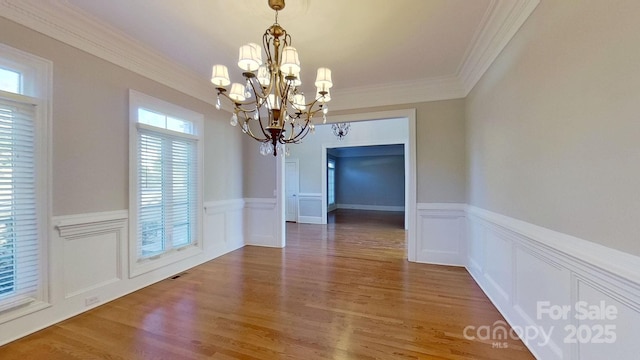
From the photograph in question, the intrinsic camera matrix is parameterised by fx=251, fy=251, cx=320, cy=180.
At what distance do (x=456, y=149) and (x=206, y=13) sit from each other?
3642mm

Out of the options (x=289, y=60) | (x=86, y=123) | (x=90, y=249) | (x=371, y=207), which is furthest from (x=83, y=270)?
(x=371, y=207)

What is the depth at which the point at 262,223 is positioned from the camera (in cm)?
502

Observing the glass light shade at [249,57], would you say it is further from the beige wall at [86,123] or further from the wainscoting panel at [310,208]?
the wainscoting panel at [310,208]

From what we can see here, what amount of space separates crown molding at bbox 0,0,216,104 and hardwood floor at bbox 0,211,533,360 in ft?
8.75

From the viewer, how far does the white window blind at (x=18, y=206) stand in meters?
2.05

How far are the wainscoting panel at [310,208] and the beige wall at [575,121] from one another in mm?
5704

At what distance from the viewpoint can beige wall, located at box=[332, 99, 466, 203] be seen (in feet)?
12.5

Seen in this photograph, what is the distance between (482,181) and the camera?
9.96 ft

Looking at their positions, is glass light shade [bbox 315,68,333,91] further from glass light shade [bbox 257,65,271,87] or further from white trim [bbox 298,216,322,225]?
white trim [bbox 298,216,322,225]

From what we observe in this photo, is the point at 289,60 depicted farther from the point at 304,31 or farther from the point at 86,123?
the point at 86,123

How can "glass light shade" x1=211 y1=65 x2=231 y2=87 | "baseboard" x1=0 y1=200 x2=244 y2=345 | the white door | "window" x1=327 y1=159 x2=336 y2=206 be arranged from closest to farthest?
"glass light shade" x1=211 y1=65 x2=231 y2=87
"baseboard" x1=0 y1=200 x2=244 y2=345
the white door
"window" x1=327 y1=159 x2=336 y2=206

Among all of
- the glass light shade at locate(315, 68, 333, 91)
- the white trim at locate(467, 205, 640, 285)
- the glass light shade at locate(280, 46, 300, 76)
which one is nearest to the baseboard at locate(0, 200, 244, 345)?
the glass light shade at locate(280, 46, 300, 76)

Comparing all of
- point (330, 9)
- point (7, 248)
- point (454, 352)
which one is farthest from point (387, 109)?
point (7, 248)

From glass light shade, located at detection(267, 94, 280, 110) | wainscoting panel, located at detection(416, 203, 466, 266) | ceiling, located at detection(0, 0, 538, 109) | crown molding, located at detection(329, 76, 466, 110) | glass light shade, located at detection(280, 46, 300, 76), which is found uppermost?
ceiling, located at detection(0, 0, 538, 109)
